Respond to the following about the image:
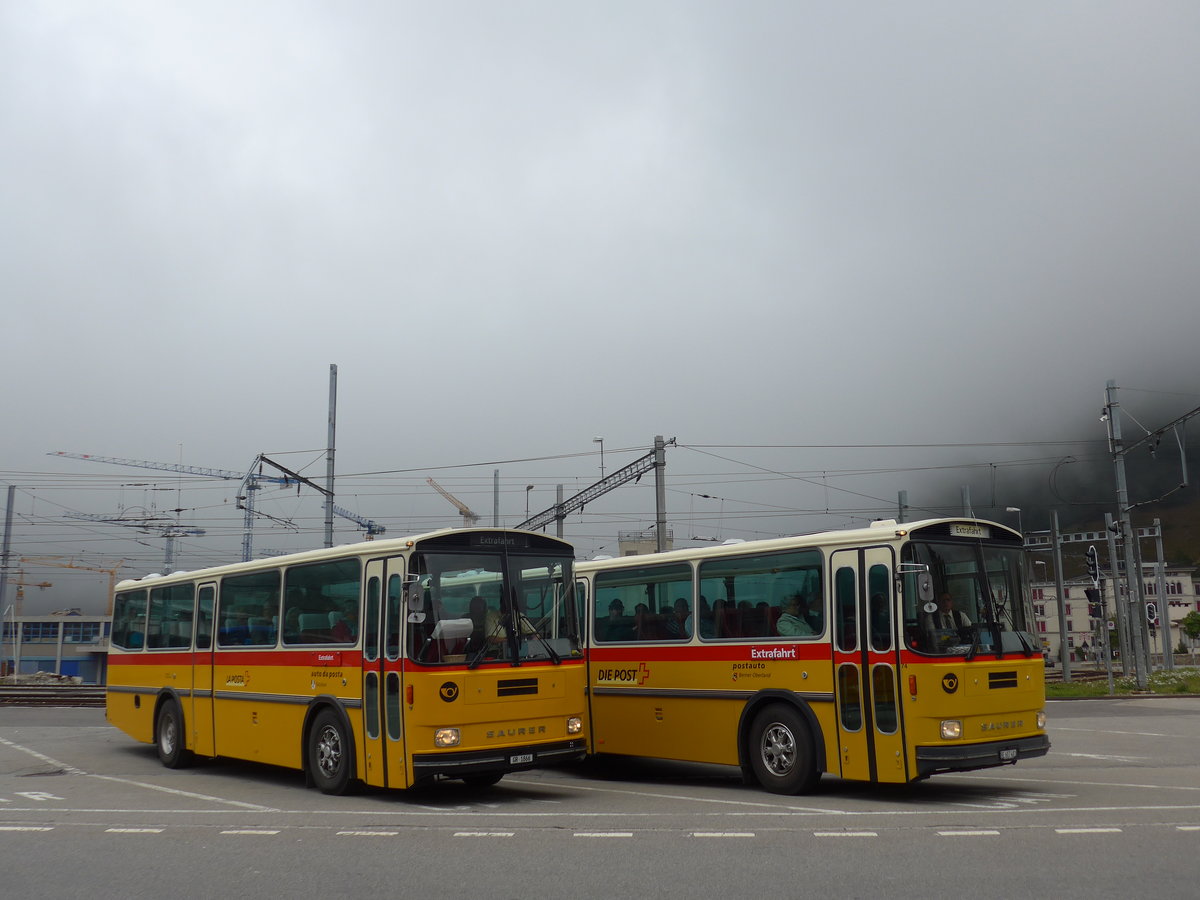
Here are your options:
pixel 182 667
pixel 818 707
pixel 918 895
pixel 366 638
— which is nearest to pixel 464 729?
pixel 366 638

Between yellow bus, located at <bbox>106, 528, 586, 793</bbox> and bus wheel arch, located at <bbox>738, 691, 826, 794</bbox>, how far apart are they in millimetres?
1929

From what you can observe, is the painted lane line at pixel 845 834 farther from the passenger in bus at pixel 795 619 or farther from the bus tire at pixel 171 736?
the bus tire at pixel 171 736

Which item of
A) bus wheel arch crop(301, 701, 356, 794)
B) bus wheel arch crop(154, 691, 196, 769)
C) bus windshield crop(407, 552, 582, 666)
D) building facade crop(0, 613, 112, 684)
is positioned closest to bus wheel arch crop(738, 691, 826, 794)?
bus windshield crop(407, 552, 582, 666)

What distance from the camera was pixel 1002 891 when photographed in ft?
24.2

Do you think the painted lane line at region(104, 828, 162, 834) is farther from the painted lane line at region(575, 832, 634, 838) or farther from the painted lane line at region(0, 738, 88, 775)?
the painted lane line at region(0, 738, 88, 775)

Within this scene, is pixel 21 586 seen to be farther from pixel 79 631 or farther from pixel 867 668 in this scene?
pixel 867 668

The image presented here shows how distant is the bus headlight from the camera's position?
37.0ft

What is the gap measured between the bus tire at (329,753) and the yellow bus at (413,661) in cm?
2

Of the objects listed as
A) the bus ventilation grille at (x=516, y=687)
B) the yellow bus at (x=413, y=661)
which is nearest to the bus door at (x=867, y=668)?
the yellow bus at (x=413, y=661)

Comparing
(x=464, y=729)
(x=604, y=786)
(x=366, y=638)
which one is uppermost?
(x=366, y=638)

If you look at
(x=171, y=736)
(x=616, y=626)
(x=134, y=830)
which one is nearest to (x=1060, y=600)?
(x=616, y=626)

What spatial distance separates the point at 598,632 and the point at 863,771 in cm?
473

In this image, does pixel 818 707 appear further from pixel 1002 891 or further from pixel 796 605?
pixel 1002 891

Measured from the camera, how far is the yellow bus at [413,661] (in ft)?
39.0
